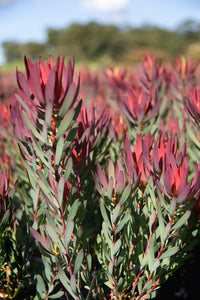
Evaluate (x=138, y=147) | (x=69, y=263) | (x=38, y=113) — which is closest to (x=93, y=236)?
(x=69, y=263)

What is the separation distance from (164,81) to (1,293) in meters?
1.90

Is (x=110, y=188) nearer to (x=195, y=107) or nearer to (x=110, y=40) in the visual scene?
(x=195, y=107)

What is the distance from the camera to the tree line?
226 feet

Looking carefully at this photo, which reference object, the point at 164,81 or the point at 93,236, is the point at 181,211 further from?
the point at 164,81

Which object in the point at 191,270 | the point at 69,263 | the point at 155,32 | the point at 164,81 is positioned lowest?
the point at 191,270

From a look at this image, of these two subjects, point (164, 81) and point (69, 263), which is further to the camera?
point (164, 81)

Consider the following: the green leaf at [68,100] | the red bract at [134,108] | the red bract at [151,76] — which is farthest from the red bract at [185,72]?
the green leaf at [68,100]

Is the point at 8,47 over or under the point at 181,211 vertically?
over

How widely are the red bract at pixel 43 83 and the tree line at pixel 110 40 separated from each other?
66.4m

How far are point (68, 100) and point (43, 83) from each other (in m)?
0.12

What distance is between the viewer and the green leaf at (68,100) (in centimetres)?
100

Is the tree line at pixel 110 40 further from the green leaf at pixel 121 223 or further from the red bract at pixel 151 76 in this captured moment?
the green leaf at pixel 121 223

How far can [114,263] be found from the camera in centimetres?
117

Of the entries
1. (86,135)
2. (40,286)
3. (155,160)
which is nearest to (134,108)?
(86,135)
